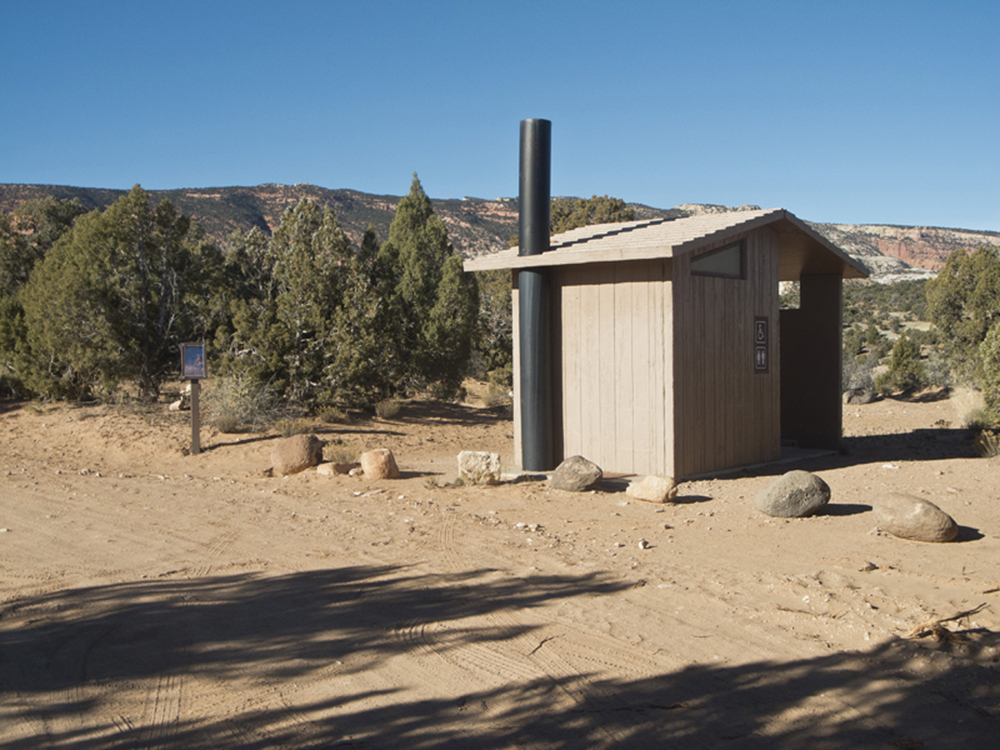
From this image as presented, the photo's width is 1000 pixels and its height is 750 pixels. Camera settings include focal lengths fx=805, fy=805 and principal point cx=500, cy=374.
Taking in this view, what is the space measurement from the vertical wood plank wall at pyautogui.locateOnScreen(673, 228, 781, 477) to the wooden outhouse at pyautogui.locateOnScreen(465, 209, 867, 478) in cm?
2

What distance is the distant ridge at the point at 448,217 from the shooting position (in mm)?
52438

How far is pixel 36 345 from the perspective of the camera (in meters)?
15.8

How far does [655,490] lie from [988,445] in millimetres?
6076

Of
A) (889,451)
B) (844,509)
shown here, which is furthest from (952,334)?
(844,509)

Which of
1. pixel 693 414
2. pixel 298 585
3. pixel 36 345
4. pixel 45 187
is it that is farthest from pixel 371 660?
pixel 45 187

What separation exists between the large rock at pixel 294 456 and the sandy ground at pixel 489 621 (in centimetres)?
137

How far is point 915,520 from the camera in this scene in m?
6.68

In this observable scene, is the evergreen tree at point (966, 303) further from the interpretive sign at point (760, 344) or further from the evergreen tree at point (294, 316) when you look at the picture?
the evergreen tree at point (294, 316)

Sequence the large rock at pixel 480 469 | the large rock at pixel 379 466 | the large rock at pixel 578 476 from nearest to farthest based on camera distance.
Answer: the large rock at pixel 578 476 → the large rock at pixel 480 469 → the large rock at pixel 379 466

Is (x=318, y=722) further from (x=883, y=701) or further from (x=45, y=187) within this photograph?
(x=45, y=187)

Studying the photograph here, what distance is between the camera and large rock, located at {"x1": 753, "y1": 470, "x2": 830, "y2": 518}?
7793mm

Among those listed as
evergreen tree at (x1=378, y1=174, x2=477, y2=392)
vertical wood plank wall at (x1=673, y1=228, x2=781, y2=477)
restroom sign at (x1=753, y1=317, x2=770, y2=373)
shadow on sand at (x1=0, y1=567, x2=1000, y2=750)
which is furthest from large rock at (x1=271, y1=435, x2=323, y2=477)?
evergreen tree at (x1=378, y1=174, x2=477, y2=392)

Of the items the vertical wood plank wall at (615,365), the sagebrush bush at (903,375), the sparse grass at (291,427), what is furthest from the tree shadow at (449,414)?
the sagebrush bush at (903,375)

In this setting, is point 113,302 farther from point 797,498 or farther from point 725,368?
point 797,498
